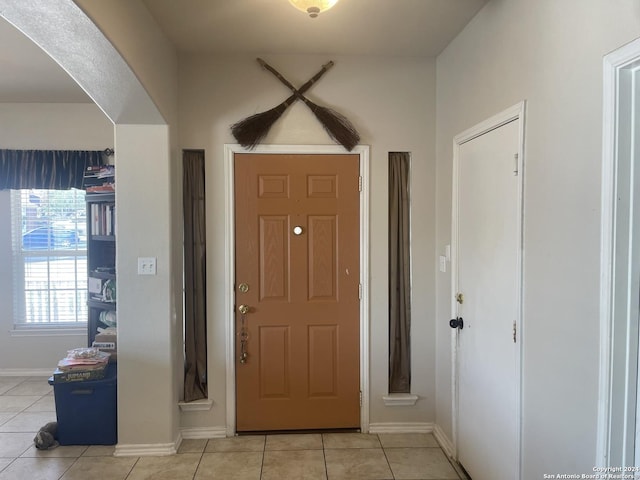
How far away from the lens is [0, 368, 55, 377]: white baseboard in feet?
12.5

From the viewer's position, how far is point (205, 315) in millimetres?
2760

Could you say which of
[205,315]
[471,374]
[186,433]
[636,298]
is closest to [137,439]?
[186,433]

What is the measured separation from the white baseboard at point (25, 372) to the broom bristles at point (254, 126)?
120 inches

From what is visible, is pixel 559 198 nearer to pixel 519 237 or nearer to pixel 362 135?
pixel 519 237

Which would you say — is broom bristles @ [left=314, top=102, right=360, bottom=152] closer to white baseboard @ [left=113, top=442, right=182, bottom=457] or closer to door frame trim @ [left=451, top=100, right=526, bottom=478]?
door frame trim @ [left=451, top=100, right=526, bottom=478]

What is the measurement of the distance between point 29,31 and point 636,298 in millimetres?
2421

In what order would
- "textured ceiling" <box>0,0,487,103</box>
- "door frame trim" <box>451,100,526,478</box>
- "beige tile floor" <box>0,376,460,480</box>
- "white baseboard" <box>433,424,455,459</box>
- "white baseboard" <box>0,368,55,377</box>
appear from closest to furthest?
"door frame trim" <box>451,100,526,478</box> < "textured ceiling" <box>0,0,487,103</box> < "beige tile floor" <box>0,376,460,480</box> < "white baseboard" <box>433,424,455,459</box> < "white baseboard" <box>0,368,55,377</box>

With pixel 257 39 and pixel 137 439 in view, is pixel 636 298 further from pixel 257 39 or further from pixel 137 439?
pixel 137 439

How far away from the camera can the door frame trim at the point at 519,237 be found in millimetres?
1742

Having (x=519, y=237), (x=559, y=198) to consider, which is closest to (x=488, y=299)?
(x=519, y=237)

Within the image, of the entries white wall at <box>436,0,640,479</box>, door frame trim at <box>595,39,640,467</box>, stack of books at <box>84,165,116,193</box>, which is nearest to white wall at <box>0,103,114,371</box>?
stack of books at <box>84,165,116,193</box>

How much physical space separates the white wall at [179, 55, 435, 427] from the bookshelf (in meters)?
0.95

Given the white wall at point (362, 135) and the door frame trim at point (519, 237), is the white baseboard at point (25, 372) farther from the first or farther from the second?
the door frame trim at point (519, 237)

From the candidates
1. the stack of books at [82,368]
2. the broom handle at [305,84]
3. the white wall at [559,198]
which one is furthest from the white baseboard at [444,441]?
the broom handle at [305,84]
